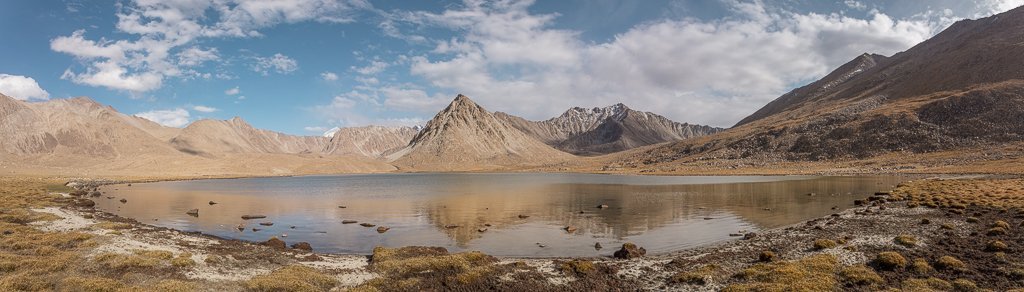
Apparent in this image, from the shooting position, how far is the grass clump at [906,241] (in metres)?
31.2

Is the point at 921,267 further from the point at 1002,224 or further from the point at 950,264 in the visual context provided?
the point at 1002,224

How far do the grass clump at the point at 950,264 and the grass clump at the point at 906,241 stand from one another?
6.49 metres

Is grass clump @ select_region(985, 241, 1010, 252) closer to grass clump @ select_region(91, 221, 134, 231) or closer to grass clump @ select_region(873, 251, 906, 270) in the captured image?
grass clump @ select_region(873, 251, 906, 270)

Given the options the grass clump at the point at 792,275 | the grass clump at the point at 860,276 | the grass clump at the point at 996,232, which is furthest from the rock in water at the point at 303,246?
the grass clump at the point at 996,232

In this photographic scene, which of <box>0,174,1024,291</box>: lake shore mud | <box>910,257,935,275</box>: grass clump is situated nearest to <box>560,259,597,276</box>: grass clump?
<box>0,174,1024,291</box>: lake shore mud

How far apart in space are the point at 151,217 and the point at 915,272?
2992 inches

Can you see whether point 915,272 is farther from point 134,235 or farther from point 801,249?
point 134,235

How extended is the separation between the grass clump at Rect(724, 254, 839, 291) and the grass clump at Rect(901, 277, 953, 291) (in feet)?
8.98

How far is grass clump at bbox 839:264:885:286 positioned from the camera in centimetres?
2322

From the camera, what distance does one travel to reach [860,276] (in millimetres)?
23719

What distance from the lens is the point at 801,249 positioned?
3234 cm

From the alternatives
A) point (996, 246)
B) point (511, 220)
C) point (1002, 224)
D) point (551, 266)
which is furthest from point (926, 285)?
point (511, 220)

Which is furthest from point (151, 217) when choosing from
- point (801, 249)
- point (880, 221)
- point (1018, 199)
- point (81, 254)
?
point (1018, 199)

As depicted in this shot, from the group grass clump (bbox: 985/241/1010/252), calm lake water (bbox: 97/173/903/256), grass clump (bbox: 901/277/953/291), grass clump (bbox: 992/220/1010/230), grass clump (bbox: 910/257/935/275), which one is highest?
grass clump (bbox: 992/220/1010/230)
